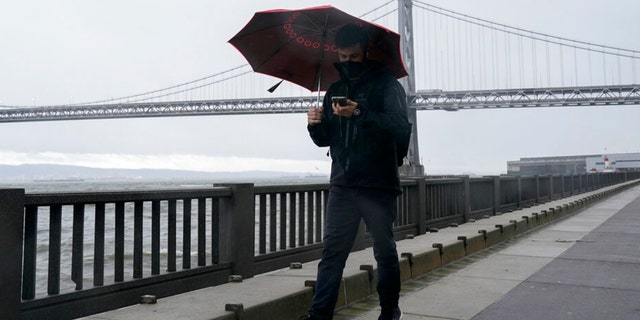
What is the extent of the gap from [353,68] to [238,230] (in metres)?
1.96

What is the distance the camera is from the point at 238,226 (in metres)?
4.50

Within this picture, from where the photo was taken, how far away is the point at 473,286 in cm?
486

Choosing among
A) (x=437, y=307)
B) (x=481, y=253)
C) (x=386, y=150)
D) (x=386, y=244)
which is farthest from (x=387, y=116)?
(x=481, y=253)

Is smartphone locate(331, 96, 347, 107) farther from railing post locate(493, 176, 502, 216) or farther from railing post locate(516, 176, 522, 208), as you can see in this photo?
railing post locate(516, 176, 522, 208)

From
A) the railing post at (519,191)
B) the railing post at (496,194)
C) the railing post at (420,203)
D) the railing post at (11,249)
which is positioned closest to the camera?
the railing post at (11,249)

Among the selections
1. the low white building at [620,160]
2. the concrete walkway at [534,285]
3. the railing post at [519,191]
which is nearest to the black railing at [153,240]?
the concrete walkway at [534,285]

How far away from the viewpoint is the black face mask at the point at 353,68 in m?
3.07

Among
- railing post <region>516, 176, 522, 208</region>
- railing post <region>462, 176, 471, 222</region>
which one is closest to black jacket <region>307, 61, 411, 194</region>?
railing post <region>462, 176, 471, 222</region>

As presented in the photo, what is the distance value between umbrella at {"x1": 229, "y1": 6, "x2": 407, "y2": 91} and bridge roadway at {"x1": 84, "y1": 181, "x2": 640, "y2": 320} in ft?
4.72

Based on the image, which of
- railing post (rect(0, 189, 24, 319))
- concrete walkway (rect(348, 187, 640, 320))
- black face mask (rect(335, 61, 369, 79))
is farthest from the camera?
concrete walkway (rect(348, 187, 640, 320))

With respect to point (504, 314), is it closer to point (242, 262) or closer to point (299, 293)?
point (299, 293)

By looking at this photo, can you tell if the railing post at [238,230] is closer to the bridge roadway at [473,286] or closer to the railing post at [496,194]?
the bridge roadway at [473,286]

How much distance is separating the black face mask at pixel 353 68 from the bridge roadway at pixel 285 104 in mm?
61679

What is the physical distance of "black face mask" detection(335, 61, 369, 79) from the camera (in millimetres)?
3068
